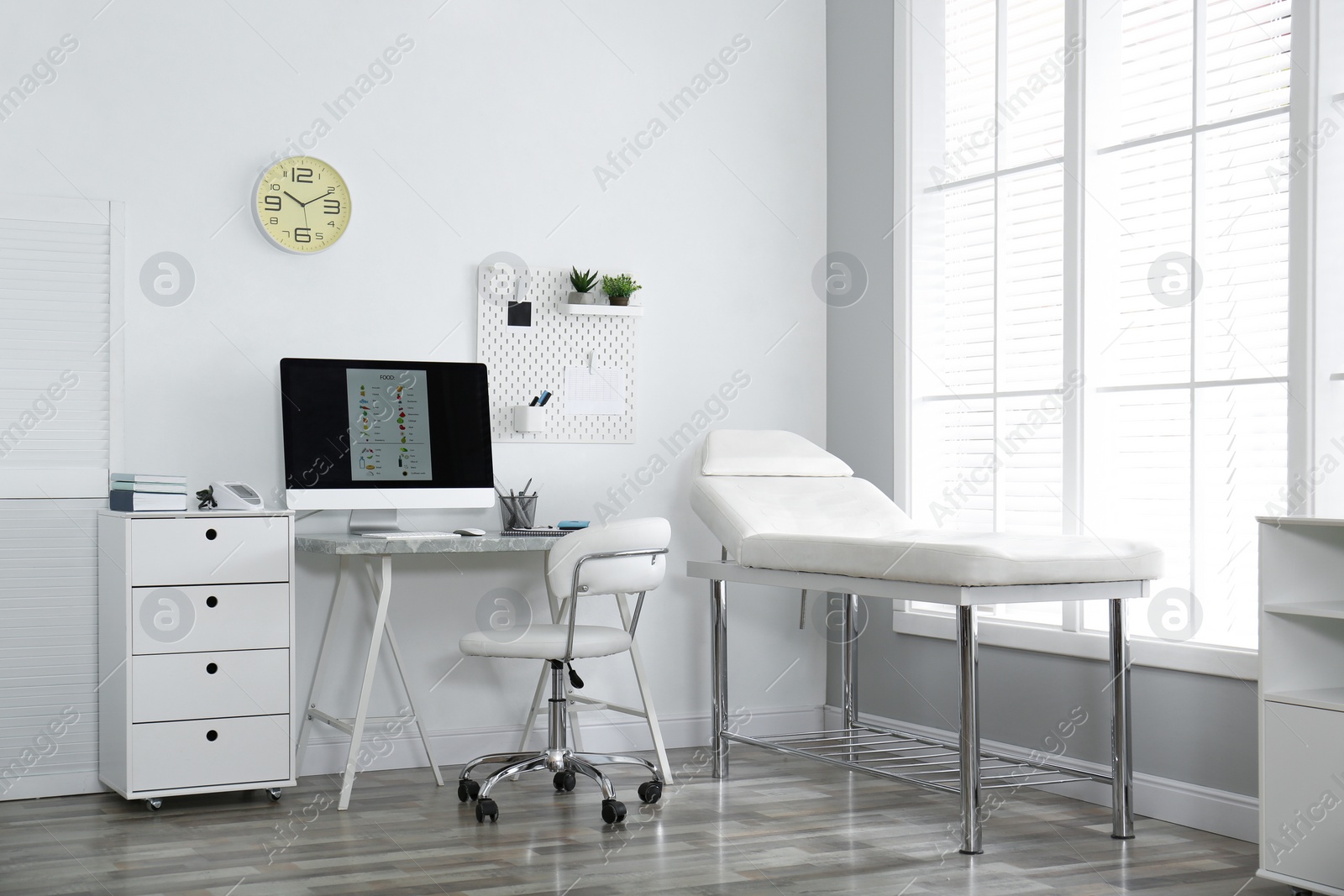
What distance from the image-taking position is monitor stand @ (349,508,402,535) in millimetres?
3764

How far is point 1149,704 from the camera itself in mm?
3412

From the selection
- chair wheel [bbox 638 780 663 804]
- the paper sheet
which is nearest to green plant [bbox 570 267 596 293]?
the paper sheet

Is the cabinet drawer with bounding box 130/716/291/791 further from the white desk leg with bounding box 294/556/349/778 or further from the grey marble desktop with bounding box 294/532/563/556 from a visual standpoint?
the grey marble desktop with bounding box 294/532/563/556

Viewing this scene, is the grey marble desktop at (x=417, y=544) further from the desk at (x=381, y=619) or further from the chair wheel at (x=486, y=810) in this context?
the chair wheel at (x=486, y=810)

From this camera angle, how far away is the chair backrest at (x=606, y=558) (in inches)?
128

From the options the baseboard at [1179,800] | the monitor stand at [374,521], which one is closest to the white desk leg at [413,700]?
the monitor stand at [374,521]

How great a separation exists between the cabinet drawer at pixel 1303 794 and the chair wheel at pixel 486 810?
180 centimetres

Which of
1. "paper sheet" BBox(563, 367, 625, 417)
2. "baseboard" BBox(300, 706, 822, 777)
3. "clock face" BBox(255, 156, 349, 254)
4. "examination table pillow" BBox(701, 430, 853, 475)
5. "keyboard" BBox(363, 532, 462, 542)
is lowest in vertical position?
"baseboard" BBox(300, 706, 822, 777)

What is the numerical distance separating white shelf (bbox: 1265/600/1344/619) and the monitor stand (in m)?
2.40

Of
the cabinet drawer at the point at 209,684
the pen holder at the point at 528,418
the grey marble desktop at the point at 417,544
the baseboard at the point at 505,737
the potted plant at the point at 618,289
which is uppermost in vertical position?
the potted plant at the point at 618,289

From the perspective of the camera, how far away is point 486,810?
10.6 feet

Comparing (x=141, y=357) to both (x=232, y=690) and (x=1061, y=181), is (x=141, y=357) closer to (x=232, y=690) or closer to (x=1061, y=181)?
(x=232, y=690)

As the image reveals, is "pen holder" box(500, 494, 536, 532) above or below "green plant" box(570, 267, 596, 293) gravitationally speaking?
below

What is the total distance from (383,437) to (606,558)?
2.98ft
